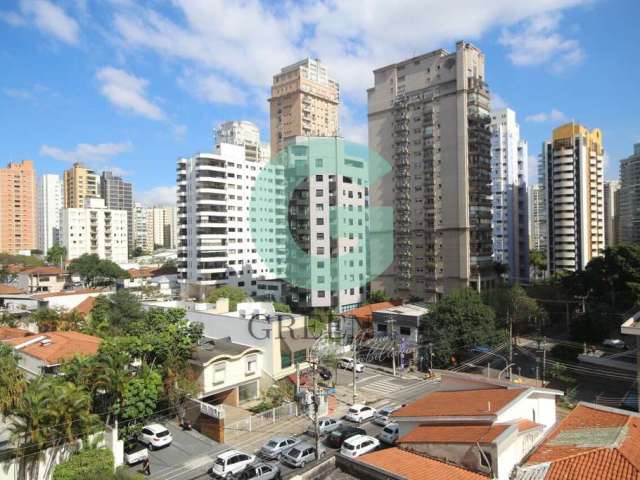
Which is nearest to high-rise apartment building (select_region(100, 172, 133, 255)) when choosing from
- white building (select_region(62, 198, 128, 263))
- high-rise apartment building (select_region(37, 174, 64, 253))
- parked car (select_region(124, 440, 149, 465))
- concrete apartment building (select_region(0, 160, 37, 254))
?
high-rise apartment building (select_region(37, 174, 64, 253))

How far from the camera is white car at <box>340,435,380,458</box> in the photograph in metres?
12.9

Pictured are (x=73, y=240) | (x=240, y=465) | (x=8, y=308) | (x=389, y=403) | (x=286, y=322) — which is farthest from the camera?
(x=73, y=240)

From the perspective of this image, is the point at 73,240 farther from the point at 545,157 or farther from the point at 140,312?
the point at 545,157

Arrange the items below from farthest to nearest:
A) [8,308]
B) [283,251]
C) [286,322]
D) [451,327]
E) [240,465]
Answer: [283,251] < [8,308] < [451,327] < [286,322] < [240,465]

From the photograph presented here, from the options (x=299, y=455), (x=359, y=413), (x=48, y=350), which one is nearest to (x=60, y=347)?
(x=48, y=350)

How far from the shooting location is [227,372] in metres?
17.1

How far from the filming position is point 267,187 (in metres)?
47.0

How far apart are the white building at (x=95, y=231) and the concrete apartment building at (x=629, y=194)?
71.2 meters

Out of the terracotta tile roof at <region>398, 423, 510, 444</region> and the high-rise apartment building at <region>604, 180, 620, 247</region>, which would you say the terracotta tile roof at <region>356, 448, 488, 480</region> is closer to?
the terracotta tile roof at <region>398, 423, 510, 444</region>

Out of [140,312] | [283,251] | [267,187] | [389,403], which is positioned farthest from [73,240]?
[389,403]

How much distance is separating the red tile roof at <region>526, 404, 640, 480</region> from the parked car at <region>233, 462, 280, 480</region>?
7.08 m

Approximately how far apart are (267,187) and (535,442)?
41.2m

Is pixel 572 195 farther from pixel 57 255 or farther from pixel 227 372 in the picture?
pixel 57 255

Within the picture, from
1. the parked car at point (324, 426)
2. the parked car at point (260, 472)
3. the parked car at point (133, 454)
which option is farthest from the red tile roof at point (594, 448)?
the parked car at point (133, 454)
